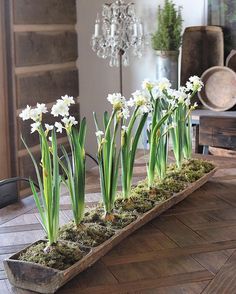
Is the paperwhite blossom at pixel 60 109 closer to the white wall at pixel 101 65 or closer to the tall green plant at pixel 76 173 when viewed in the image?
the tall green plant at pixel 76 173

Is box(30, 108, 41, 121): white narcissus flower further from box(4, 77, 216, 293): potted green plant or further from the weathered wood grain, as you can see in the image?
the weathered wood grain

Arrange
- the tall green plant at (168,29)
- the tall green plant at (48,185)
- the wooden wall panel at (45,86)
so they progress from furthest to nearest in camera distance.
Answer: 1. the tall green plant at (168,29)
2. the wooden wall panel at (45,86)
3. the tall green plant at (48,185)

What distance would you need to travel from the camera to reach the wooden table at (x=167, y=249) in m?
1.28

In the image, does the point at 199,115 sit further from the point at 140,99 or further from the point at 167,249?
the point at 167,249

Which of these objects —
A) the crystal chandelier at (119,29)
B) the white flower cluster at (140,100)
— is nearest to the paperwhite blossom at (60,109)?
the white flower cluster at (140,100)

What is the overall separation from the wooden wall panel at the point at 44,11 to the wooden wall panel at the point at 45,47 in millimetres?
86

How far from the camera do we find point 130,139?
5.56ft

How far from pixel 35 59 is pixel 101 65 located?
0.76 m

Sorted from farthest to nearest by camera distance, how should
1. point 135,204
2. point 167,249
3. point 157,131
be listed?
1. point 157,131
2. point 135,204
3. point 167,249

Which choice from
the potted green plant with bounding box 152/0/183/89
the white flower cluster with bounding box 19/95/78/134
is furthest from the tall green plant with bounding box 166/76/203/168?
the potted green plant with bounding box 152/0/183/89

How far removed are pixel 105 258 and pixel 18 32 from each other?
2.41 m

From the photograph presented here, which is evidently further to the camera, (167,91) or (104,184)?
(167,91)

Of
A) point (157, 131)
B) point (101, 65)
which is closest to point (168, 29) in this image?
point (101, 65)

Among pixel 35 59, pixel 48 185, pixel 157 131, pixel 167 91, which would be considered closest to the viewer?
pixel 48 185
